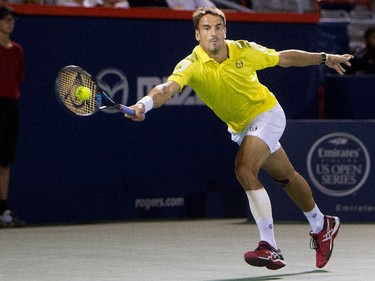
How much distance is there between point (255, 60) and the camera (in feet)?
29.2

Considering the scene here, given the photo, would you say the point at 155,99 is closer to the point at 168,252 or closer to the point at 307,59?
the point at 307,59

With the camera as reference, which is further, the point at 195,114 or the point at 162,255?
the point at 195,114

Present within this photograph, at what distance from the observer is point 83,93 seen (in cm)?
799

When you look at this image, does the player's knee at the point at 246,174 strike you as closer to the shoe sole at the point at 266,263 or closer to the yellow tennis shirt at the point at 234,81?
the yellow tennis shirt at the point at 234,81

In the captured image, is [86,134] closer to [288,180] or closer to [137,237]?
[137,237]

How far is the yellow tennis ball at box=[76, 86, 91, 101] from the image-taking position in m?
7.99

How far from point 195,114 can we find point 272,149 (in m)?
4.65

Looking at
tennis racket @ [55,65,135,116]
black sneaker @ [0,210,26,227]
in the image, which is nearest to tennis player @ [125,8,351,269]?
tennis racket @ [55,65,135,116]

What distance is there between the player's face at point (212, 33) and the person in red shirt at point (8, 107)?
3689 mm

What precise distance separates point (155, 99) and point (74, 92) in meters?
0.57

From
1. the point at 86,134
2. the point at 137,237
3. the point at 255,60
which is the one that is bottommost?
the point at 137,237

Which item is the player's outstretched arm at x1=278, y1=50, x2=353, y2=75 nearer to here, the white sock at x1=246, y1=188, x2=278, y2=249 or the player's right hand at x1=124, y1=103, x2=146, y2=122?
the white sock at x1=246, y1=188, x2=278, y2=249

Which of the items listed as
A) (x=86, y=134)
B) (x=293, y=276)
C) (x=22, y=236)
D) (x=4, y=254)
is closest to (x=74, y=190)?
(x=86, y=134)

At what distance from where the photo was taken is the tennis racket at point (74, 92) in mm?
8031
